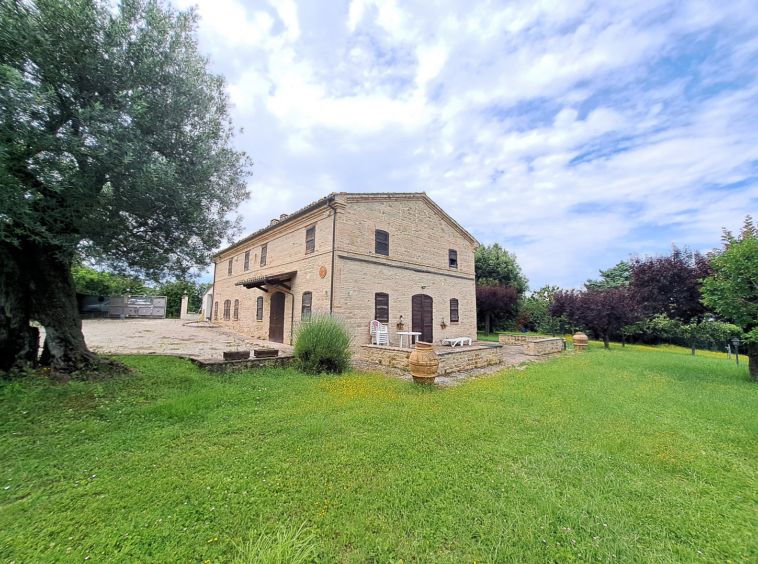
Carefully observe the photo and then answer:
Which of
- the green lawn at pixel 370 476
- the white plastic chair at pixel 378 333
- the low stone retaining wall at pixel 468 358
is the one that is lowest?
the green lawn at pixel 370 476

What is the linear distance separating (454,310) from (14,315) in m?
14.5

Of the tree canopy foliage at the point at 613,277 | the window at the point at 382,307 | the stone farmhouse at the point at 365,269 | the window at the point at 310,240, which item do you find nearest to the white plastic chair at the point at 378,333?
the stone farmhouse at the point at 365,269

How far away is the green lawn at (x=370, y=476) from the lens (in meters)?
2.24

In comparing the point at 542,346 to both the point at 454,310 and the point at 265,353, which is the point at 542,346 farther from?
the point at 265,353

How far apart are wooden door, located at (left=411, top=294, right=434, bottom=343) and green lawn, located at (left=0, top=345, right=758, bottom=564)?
7809mm

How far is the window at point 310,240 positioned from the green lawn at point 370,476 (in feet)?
25.0

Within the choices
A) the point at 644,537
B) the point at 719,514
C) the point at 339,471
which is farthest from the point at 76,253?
the point at 719,514

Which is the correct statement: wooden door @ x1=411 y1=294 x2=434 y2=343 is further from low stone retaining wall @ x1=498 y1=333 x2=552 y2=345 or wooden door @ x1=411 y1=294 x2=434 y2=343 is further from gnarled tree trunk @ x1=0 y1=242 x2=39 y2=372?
gnarled tree trunk @ x1=0 y1=242 x2=39 y2=372

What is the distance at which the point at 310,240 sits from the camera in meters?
12.8

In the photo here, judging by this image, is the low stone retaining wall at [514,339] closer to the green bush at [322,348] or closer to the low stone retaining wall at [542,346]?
the low stone retaining wall at [542,346]

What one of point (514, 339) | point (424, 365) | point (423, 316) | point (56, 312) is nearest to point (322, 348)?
point (424, 365)

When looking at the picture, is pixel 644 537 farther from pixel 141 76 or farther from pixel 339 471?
pixel 141 76

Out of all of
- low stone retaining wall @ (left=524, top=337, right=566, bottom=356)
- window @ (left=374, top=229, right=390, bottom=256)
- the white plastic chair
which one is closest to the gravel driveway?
the white plastic chair

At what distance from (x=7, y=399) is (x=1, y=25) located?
5.40 metres
